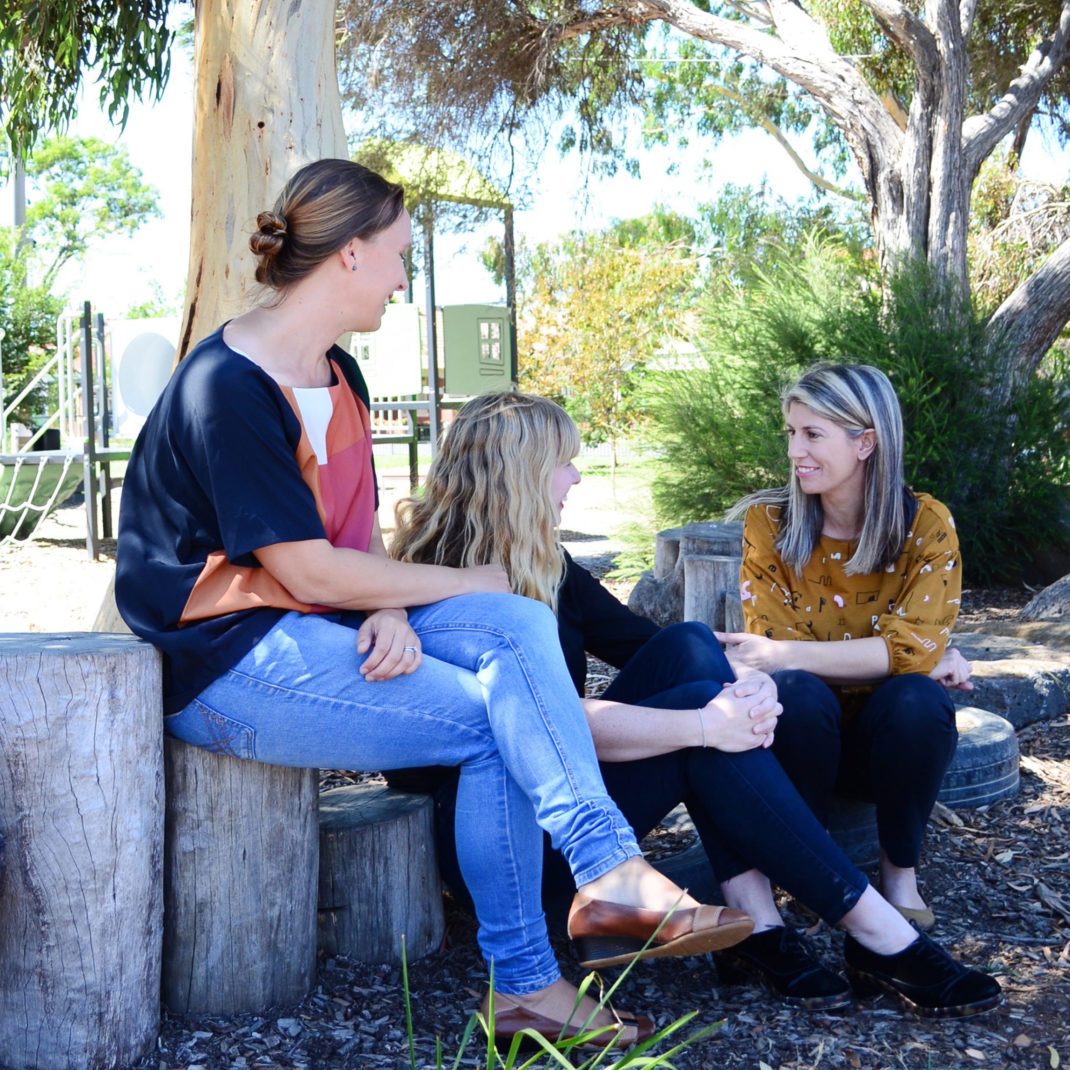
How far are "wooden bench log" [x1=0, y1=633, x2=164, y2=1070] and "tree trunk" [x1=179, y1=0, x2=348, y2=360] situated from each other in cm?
190

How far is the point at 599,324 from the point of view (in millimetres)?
19172

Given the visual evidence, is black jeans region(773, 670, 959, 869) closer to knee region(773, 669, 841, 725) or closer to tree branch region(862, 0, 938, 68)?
knee region(773, 669, 841, 725)

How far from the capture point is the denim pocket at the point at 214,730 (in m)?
2.05

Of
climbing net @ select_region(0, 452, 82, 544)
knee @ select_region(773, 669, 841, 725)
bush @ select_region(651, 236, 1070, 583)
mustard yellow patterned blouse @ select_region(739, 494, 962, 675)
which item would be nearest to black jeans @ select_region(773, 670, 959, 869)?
knee @ select_region(773, 669, 841, 725)

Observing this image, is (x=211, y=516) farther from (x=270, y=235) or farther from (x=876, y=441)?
(x=876, y=441)

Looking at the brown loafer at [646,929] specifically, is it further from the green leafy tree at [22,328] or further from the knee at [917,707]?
the green leafy tree at [22,328]

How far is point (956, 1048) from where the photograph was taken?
2154mm

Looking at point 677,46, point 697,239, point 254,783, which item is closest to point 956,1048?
point 254,783

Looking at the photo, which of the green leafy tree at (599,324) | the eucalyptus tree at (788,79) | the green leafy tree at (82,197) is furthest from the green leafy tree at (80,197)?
the eucalyptus tree at (788,79)

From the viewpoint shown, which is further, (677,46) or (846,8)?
(677,46)

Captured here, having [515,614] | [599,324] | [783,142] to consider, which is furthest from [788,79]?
[783,142]

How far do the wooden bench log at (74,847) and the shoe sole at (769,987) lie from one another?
1.06 metres

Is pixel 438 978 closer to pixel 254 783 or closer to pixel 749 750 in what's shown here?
pixel 254 783

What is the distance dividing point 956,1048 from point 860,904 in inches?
10.9
